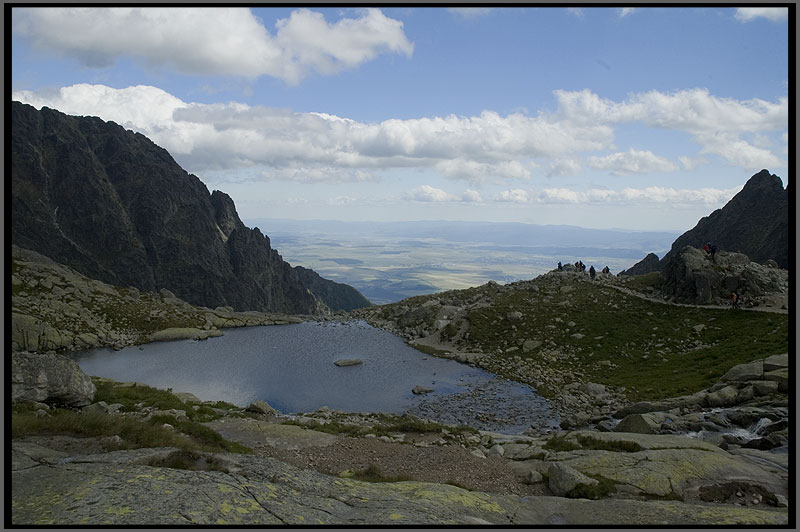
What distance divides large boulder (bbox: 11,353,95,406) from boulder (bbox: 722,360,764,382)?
129 feet

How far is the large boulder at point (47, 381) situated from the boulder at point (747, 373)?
39.4 meters

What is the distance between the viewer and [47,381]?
20.3 m

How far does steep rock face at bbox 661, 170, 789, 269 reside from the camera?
95.0 meters

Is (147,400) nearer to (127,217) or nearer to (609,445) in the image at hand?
(609,445)

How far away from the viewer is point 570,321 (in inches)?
2317

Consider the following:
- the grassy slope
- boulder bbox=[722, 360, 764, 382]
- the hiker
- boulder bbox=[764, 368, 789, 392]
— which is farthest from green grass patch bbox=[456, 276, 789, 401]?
boulder bbox=[764, 368, 789, 392]

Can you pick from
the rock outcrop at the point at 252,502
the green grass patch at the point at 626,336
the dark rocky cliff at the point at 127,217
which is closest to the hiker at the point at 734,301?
the green grass patch at the point at 626,336

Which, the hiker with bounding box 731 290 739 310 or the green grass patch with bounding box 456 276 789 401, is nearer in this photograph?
the green grass patch with bounding box 456 276 789 401

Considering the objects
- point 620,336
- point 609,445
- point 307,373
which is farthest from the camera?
point 307,373

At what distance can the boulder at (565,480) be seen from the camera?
15.9m

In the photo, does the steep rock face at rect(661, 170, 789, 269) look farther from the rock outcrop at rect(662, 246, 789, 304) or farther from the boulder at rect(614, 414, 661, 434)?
the boulder at rect(614, 414, 661, 434)

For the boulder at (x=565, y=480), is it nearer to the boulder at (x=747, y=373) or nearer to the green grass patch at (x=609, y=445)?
the green grass patch at (x=609, y=445)

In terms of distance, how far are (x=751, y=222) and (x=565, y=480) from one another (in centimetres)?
12095

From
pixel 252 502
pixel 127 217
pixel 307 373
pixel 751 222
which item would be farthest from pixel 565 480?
pixel 127 217
